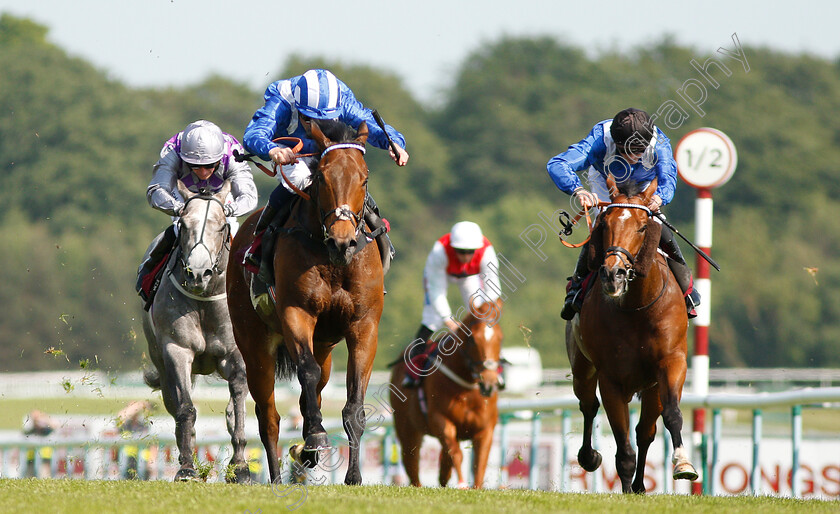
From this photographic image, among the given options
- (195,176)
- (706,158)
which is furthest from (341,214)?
(706,158)

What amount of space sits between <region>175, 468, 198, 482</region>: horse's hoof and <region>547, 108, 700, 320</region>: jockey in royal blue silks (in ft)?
8.53

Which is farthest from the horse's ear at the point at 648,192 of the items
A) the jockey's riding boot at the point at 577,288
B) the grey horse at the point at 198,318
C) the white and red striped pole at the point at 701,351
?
the white and red striped pole at the point at 701,351

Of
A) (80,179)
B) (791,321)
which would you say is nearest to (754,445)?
(80,179)

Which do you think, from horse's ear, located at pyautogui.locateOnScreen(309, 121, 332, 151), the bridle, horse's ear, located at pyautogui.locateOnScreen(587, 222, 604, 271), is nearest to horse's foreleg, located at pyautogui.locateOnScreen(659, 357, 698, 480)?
horse's ear, located at pyautogui.locateOnScreen(587, 222, 604, 271)

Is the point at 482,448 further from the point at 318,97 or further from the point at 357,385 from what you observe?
the point at 318,97

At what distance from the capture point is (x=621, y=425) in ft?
24.1

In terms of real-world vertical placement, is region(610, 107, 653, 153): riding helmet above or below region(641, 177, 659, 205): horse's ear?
above

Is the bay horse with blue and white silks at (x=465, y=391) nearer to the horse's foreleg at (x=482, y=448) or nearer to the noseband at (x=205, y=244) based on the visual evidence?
the horse's foreleg at (x=482, y=448)

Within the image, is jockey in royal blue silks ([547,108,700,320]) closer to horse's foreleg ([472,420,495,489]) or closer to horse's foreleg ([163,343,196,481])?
horse's foreleg ([163,343,196,481])

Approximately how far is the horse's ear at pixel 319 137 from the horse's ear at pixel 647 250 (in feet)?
6.22

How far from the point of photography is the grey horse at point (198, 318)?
7996 millimetres

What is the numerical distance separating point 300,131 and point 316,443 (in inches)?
84.0

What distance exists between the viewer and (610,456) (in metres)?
11.8

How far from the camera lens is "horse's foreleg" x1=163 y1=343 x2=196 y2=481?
7.71 m
